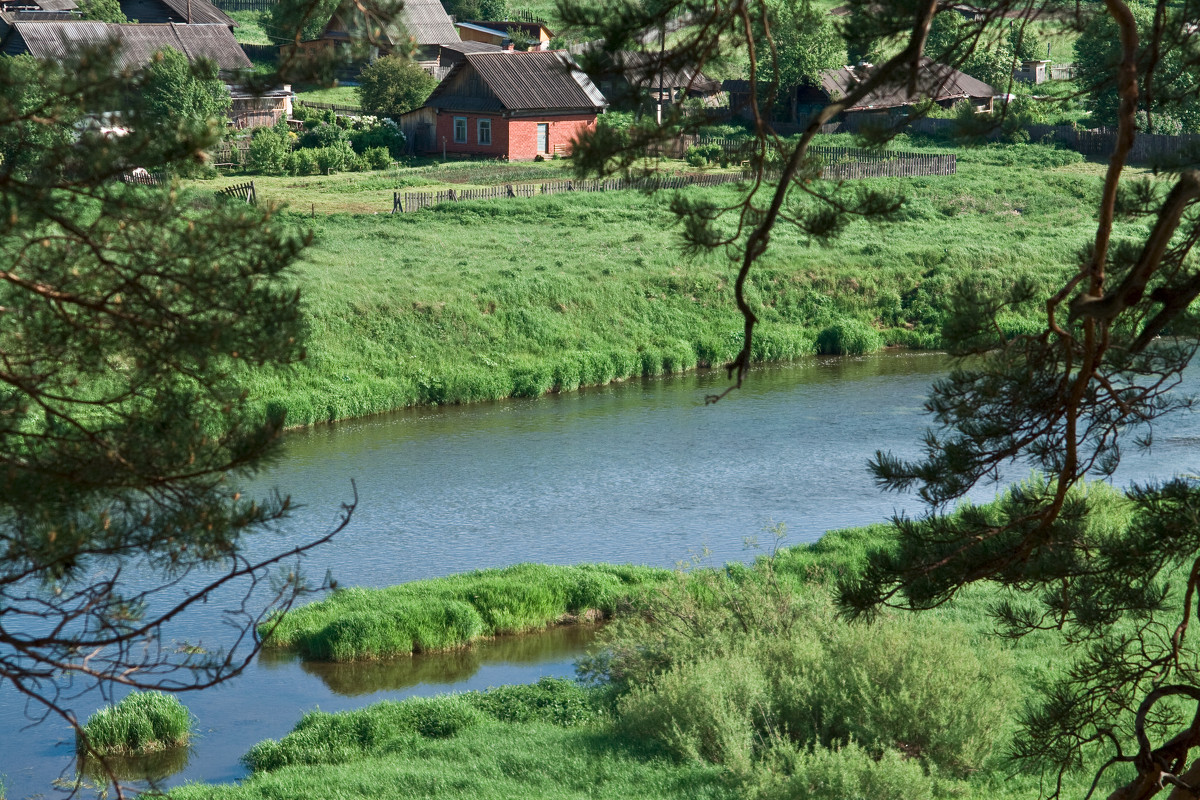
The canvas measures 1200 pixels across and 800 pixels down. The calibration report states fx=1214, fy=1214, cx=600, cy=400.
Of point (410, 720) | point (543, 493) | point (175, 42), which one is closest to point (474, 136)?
point (175, 42)

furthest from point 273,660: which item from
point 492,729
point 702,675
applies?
point 702,675

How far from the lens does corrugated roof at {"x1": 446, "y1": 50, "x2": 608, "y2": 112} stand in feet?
132

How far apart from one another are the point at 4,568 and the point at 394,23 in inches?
120

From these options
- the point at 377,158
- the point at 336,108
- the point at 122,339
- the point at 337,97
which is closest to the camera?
the point at 122,339

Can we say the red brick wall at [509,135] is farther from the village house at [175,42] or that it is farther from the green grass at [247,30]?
the green grass at [247,30]

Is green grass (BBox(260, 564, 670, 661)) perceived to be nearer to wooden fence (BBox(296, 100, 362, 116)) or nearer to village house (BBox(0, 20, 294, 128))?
village house (BBox(0, 20, 294, 128))

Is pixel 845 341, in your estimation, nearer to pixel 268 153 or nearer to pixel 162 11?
pixel 268 153

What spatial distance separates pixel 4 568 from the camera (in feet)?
14.3

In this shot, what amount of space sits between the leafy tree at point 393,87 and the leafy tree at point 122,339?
40422 millimetres

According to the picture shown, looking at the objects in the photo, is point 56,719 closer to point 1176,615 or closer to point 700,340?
point 1176,615

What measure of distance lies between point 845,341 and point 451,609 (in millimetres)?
15003

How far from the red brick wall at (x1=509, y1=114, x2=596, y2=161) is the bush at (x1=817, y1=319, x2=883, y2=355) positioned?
52.7 feet

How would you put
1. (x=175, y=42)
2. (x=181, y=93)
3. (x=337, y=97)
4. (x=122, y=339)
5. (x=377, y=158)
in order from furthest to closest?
(x=337, y=97) → (x=175, y=42) → (x=377, y=158) → (x=181, y=93) → (x=122, y=339)

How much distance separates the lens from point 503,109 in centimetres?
4006
